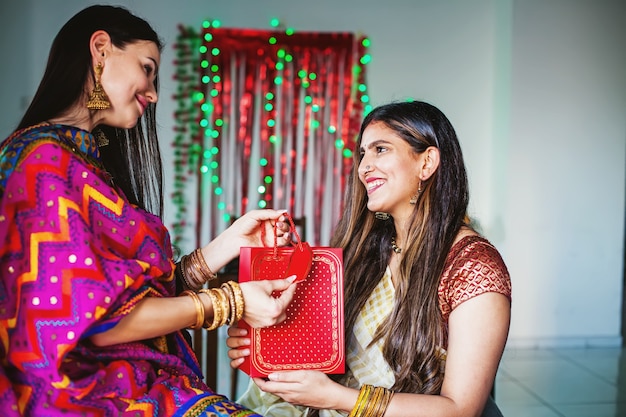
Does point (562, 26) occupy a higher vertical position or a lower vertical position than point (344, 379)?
higher

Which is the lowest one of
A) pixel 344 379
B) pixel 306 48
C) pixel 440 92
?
pixel 344 379

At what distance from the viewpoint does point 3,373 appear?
1069 millimetres

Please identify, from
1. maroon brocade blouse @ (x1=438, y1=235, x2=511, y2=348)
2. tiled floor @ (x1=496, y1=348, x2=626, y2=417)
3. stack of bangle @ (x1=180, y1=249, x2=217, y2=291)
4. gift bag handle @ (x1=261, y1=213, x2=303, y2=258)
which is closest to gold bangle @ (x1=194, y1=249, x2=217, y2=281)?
stack of bangle @ (x1=180, y1=249, x2=217, y2=291)

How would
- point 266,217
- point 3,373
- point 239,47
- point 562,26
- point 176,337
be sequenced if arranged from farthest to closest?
point 239,47 → point 562,26 → point 266,217 → point 176,337 → point 3,373

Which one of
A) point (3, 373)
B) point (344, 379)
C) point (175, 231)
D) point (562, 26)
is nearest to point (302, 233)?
→ point (175, 231)

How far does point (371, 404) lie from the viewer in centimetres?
145

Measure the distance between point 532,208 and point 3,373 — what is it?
4.24 m

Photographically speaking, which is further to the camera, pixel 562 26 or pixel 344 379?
pixel 562 26

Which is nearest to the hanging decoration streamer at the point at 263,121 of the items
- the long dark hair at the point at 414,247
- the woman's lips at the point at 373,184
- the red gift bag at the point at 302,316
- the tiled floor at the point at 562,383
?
the tiled floor at the point at 562,383

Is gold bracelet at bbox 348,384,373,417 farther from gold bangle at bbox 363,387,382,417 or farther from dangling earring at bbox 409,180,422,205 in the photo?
dangling earring at bbox 409,180,422,205

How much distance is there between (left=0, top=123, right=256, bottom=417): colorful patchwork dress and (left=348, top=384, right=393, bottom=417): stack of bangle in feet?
1.10

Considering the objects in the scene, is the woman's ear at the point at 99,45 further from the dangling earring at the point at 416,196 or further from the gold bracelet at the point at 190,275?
the dangling earring at the point at 416,196

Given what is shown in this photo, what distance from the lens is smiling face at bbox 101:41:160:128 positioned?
131 cm

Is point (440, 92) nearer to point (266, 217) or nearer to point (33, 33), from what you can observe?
point (33, 33)
